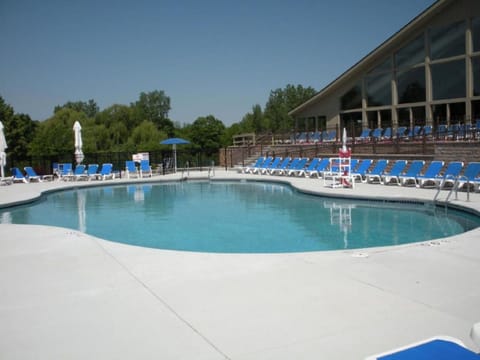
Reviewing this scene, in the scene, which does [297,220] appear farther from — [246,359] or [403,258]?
[246,359]

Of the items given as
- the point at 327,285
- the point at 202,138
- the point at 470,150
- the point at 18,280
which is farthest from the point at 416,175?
the point at 202,138

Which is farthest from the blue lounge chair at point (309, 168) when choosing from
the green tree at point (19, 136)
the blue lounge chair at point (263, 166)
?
the green tree at point (19, 136)

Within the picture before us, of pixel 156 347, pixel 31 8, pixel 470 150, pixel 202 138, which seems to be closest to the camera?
pixel 156 347

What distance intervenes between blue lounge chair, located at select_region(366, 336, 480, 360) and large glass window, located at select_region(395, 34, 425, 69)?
23.4m

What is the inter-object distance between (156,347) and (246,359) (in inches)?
28.0

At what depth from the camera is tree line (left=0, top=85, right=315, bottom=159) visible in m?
41.5

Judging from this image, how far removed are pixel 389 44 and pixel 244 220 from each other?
55.0ft

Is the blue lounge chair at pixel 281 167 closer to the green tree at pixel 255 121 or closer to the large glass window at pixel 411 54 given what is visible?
the large glass window at pixel 411 54

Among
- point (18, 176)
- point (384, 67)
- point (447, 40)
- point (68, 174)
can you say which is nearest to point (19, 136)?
point (18, 176)

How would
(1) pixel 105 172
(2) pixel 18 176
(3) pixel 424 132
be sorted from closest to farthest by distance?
(3) pixel 424 132 → (2) pixel 18 176 → (1) pixel 105 172

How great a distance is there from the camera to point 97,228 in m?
10.7

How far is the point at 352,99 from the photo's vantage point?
26734 mm

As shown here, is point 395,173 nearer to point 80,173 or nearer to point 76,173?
point 80,173

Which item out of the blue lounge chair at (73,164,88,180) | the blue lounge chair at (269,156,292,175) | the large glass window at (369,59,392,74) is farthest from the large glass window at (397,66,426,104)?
the blue lounge chair at (73,164,88,180)
